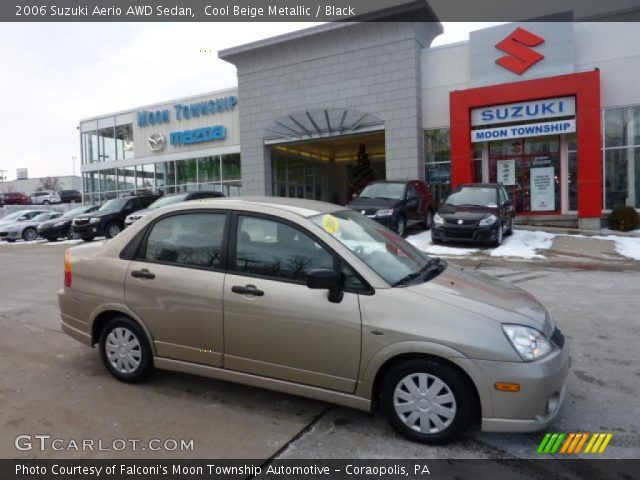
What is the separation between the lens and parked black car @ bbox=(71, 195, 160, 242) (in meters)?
18.0

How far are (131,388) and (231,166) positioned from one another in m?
23.3

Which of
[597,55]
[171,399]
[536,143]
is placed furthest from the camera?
[536,143]

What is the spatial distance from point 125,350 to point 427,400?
2.59 metres

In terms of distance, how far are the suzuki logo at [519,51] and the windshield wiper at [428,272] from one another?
53.9 ft

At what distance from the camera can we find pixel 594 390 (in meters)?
3.95

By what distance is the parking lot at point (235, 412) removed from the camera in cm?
314

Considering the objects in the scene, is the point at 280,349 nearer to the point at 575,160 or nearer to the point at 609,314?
the point at 609,314

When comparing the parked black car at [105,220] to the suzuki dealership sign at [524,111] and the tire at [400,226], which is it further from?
the suzuki dealership sign at [524,111]

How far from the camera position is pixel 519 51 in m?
18.1

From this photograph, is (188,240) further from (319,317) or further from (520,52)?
(520,52)

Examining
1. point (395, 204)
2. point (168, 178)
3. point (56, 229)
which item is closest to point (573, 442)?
point (395, 204)

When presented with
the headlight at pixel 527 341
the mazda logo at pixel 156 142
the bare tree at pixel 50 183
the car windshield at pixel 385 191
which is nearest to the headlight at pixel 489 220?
the car windshield at pixel 385 191

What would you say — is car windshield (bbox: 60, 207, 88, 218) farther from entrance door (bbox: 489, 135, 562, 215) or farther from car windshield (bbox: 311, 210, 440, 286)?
car windshield (bbox: 311, 210, 440, 286)

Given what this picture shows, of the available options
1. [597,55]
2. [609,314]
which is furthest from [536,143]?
[609,314]
